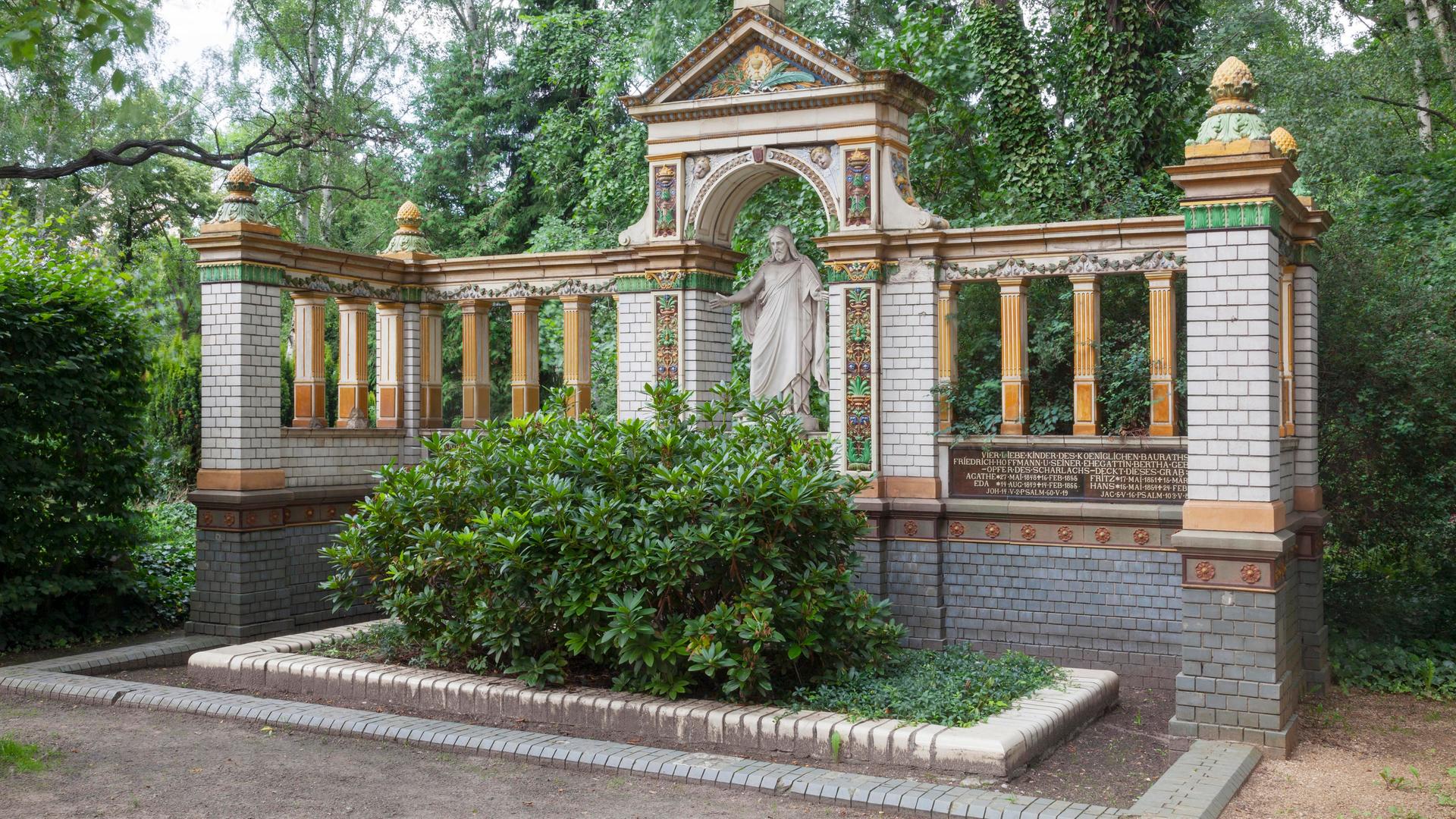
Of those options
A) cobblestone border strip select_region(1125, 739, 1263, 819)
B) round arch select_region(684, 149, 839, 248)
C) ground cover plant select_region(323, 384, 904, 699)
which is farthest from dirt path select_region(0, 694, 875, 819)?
round arch select_region(684, 149, 839, 248)

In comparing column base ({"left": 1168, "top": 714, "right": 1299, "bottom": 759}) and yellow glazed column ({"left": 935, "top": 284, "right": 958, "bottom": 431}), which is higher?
yellow glazed column ({"left": 935, "top": 284, "right": 958, "bottom": 431})

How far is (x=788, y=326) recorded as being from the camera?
11.3m

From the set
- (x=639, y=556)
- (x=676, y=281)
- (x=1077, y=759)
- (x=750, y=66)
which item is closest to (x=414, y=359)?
(x=676, y=281)

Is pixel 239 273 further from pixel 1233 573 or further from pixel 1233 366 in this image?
pixel 1233 573

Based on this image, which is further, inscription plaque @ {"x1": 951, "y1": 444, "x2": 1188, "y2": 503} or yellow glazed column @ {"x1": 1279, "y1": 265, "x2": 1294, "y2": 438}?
yellow glazed column @ {"x1": 1279, "y1": 265, "x2": 1294, "y2": 438}

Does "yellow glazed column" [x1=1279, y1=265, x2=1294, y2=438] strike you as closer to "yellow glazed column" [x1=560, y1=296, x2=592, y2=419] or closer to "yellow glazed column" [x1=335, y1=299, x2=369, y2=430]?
"yellow glazed column" [x1=560, y1=296, x2=592, y2=419]

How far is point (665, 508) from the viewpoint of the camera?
781 centimetres

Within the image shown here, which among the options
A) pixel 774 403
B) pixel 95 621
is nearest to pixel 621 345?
pixel 774 403

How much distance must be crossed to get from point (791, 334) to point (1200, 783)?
5.66 meters

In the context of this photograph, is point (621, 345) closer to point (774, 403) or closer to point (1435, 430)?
point (774, 403)

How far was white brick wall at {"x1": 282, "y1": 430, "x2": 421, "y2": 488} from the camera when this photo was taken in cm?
1129

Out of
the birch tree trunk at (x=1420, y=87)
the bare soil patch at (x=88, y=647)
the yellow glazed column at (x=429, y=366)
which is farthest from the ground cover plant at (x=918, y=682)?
the birch tree trunk at (x=1420, y=87)

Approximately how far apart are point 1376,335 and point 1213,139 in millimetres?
3737

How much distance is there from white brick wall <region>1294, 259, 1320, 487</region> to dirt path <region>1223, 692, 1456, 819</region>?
1682 millimetres
